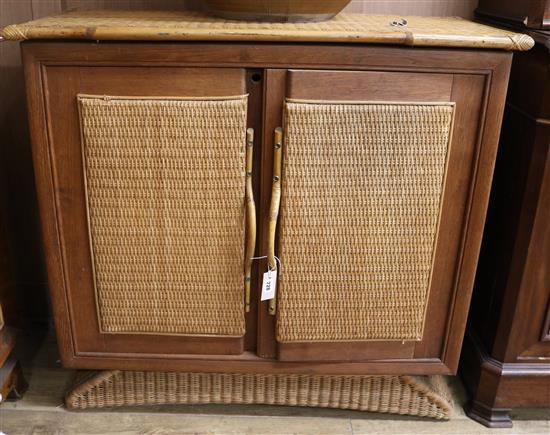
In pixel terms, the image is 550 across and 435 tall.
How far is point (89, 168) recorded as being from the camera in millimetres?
1016

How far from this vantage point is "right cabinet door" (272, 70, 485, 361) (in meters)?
0.98

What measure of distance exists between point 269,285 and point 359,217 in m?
0.21

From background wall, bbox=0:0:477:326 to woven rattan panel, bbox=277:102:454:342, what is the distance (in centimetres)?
50

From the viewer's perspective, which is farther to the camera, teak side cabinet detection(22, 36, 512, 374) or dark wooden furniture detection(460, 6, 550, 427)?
dark wooden furniture detection(460, 6, 550, 427)

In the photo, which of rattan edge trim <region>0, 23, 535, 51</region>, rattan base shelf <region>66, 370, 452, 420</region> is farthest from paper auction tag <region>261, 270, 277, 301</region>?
rattan edge trim <region>0, 23, 535, 51</region>

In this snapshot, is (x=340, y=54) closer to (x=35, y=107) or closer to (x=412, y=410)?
(x=35, y=107)

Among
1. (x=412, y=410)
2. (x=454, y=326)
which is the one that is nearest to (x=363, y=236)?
(x=454, y=326)

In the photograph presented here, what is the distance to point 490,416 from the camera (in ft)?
4.12

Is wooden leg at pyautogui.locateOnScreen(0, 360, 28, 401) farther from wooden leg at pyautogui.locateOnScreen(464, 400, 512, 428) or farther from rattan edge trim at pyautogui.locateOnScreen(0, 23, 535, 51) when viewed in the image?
wooden leg at pyautogui.locateOnScreen(464, 400, 512, 428)

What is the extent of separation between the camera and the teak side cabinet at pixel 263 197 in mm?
969

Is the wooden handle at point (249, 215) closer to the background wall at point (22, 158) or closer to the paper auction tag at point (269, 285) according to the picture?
the paper auction tag at point (269, 285)

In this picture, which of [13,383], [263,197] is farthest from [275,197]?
[13,383]

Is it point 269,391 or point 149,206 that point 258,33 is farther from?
point 269,391

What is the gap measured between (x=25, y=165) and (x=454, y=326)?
1.11 m
